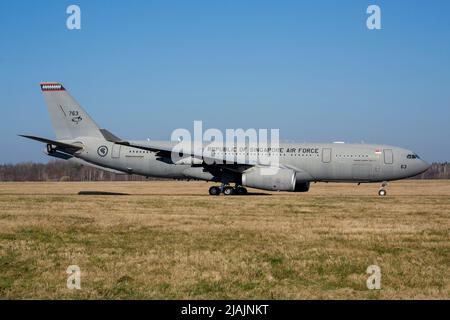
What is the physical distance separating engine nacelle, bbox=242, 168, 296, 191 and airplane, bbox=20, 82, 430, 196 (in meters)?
0.07

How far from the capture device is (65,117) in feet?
136

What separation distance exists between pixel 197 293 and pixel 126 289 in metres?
1.35

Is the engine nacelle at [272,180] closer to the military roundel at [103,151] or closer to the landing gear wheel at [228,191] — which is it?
the landing gear wheel at [228,191]

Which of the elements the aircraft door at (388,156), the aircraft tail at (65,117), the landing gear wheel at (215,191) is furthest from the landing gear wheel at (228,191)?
the aircraft door at (388,156)

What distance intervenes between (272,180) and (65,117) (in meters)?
17.2

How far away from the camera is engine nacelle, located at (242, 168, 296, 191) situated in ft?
119

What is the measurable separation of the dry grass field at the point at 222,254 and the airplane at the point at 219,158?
51.4ft

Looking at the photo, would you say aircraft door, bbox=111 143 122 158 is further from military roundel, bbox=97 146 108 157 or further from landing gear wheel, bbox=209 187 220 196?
landing gear wheel, bbox=209 187 220 196

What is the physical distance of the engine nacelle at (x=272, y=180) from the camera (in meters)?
36.2

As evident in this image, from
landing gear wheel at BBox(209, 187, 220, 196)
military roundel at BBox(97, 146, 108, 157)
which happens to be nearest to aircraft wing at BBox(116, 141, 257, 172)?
landing gear wheel at BBox(209, 187, 220, 196)

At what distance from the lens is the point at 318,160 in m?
38.9

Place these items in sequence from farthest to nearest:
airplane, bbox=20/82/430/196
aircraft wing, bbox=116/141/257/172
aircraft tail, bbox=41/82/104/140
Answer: aircraft tail, bbox=41/82/104/140, airplane, bbox=20/82/430/196, aircraft wing, bbox=116/141/257/172
